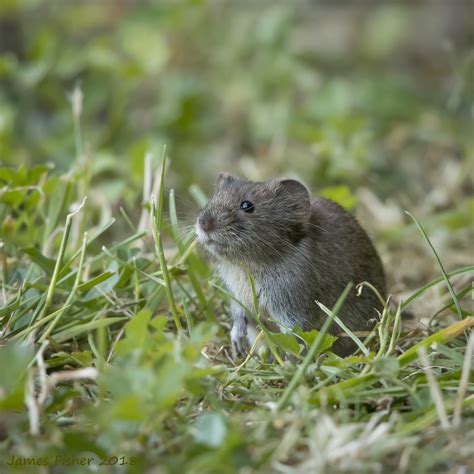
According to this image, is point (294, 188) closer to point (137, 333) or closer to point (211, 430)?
point (137, 333)

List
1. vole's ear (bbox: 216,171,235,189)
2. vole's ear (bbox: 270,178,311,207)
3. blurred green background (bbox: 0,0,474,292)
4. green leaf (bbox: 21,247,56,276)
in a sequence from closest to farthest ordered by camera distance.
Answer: green leaf (bbox: 21,247,56,276), vole's ear (bbox: 270,178,311,207), vole's ear (bbox: 216,171,235,189), blurred green background (bbox: 0,0,474,292)

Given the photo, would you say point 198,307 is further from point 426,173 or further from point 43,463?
point 426,173

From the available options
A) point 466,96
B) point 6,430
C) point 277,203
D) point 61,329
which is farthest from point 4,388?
point 466,96

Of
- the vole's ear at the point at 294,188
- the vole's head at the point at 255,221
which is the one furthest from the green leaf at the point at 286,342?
the vole's ear at the point at 294,188

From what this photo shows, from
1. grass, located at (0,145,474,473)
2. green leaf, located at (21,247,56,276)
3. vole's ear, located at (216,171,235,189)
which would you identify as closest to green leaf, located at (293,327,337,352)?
grass, located at (0,145,474,473)

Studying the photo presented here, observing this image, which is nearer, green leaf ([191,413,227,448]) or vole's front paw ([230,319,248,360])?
green leaf ([191,413,227,448])

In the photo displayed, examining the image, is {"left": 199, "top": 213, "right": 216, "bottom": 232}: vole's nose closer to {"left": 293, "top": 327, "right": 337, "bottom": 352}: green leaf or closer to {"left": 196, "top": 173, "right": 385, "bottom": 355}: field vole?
{"left": 196, "top": 173, "right": 385, "bottom": 355}: field vole
